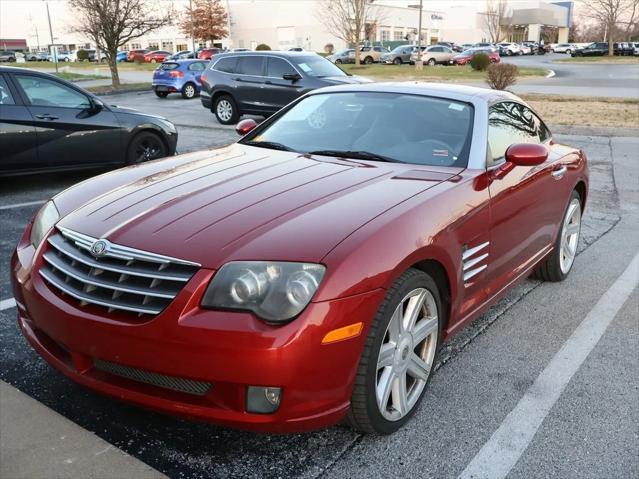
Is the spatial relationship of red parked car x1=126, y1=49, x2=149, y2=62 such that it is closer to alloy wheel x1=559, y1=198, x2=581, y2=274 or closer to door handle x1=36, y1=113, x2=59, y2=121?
door handle x1=36, y1=113, x2=59, y2=121

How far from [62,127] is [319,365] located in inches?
253

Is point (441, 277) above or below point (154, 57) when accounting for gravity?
below

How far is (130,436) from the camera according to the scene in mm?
2656

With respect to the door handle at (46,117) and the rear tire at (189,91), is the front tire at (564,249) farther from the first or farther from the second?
the rear tire at (189,91)

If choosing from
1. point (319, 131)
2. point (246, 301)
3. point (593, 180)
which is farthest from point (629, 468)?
point (593, 180)

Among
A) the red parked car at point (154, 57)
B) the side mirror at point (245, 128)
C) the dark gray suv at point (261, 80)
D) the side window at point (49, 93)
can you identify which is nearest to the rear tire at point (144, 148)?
the side window at point (49, 93)

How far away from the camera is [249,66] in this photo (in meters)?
14.9

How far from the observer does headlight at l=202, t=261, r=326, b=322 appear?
2242 mm

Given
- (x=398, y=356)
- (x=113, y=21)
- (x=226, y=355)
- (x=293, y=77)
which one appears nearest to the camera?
(x=226, y=355)

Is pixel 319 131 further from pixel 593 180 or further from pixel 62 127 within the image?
pixel 593 180

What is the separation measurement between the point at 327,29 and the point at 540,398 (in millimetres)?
79083

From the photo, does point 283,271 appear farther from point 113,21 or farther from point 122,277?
point 113,21

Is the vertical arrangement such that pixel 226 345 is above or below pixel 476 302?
above

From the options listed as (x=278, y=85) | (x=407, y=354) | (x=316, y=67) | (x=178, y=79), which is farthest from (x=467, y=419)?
(x=178, y=79)
